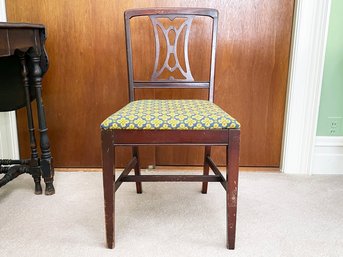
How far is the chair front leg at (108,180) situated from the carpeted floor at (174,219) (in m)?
0.07

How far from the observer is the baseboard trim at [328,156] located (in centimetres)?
179

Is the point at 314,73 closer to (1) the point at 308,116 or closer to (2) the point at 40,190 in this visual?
(1) the point at 308,116

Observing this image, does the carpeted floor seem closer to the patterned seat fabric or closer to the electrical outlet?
the electrical outlet

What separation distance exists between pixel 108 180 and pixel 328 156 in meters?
1.34

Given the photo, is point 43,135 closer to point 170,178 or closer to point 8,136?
point 8,136

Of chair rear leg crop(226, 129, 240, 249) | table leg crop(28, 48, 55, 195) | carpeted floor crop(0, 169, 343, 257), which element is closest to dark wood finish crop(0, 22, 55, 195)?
table leg crop(28, 48, 55, 195)

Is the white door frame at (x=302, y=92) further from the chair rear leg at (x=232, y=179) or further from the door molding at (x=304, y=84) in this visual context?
the chair rear leg at (x=232, y=179)

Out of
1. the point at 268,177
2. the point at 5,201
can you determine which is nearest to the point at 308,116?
the point at 268,177

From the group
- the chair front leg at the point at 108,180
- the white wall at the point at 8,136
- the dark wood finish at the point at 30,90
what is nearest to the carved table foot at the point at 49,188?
the dark wood finish at the point at 30,90

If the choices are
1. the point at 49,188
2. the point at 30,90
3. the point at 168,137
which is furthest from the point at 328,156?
the point at 30,90

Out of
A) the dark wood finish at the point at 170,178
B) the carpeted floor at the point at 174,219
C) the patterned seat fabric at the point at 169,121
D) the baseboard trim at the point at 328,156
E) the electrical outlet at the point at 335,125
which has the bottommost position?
the carpeted floor at the point at 174,219

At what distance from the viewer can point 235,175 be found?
1034 mm

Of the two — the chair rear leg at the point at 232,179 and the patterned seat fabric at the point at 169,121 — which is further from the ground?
the patterned seat fabric at the point at 169,121

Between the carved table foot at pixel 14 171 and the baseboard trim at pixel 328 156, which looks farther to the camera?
the baseboard trim at pixel 328 156
